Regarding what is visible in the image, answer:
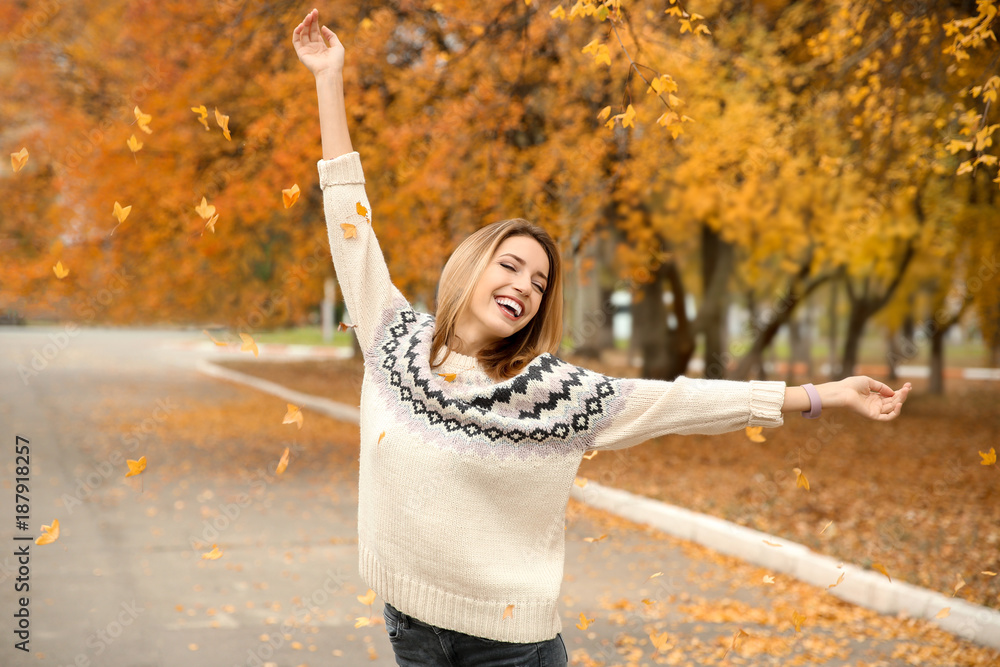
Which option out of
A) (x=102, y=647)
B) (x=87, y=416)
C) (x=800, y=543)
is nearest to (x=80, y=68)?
(x=87, y=416)

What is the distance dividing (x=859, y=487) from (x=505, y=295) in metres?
8.99

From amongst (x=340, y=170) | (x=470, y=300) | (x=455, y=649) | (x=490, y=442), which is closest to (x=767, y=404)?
(x=490, y=442)

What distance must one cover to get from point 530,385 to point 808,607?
462 cm

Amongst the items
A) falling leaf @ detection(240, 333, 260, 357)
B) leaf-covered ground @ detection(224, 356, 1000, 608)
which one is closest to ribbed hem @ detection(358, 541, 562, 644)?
falling leaf @ detection(240, 333, 260, 357)

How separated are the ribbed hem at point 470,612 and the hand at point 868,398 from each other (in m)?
0.90

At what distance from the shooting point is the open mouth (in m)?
2.34

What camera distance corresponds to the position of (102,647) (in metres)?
5.09

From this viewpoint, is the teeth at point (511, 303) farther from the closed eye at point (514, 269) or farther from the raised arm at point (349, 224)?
the raised arm at point (349, 224)

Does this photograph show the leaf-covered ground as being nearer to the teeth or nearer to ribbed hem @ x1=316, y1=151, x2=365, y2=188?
the teeth

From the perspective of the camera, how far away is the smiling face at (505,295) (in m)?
2.34

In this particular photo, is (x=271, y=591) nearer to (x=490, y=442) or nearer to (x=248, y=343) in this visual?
(x=248, y=343)

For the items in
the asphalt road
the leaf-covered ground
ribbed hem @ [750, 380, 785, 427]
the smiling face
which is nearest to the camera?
ribbed hem @ [750, 380, 785, 427]

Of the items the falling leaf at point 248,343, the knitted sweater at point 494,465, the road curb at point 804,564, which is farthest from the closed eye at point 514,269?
the road curb at point 804,564

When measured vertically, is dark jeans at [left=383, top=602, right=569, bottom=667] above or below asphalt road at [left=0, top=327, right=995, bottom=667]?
above
